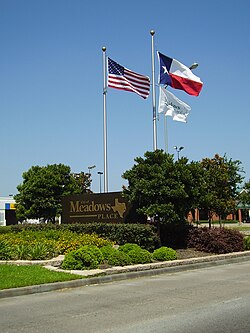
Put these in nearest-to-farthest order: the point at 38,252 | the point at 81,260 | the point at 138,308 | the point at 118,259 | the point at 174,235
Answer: the point at 138,308 < the point at 81,260 < the point at 118,259 < the point at 38,252 < the point at 174,235

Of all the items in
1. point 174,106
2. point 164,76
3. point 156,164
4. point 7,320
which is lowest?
point 7,320

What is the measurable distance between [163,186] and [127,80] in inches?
318

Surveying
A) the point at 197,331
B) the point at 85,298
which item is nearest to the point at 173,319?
the point at 197,331

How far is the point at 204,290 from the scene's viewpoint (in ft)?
34.5

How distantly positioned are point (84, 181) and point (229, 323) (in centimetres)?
5303

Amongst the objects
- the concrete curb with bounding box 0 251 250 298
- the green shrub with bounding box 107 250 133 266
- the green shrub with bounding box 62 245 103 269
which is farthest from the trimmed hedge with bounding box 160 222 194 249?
the green shrub with bounding box 62 245 103 269

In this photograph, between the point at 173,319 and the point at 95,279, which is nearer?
the point at 173,319

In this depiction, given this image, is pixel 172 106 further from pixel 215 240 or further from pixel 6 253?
pixel 6 253

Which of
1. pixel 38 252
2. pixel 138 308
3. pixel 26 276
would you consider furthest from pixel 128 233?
pixel 138 308

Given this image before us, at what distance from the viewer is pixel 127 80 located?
77.3 feet

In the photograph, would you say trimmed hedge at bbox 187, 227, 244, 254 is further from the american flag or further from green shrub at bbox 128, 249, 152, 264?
the american flag

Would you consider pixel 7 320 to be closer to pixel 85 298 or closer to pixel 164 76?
pixel 85 298

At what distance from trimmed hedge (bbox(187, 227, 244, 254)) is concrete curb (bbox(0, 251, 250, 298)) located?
490 mm

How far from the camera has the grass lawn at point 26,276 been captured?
34.6ft
